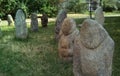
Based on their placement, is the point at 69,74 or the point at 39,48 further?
the point at 39,48

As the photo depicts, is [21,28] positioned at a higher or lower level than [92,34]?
lower

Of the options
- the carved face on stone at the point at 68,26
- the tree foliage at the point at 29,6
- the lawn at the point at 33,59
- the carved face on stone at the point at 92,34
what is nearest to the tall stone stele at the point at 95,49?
the carved face on stone at the point at 92,34

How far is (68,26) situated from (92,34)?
2759 millimetres

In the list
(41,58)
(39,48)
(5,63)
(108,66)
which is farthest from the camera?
(39,48)

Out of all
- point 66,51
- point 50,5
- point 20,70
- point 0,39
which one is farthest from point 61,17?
point 50,5

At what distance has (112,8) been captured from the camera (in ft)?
125

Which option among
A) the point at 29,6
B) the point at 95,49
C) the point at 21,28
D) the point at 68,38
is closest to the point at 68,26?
the point at 68,38

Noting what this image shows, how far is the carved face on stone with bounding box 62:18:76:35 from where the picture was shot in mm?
8861

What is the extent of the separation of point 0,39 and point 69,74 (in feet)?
20.4

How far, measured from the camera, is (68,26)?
8922 mm

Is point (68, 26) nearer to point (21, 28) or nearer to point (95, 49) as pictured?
point (95, 49)

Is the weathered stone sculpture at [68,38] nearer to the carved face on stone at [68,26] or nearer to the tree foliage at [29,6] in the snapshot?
the carved face on stone at [68,26]

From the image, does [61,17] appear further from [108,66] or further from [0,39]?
[108,66]

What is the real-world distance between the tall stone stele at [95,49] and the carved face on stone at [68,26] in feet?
8.01
